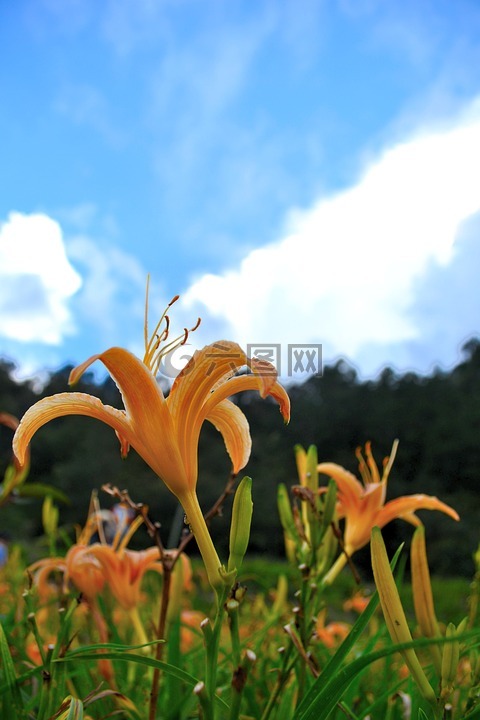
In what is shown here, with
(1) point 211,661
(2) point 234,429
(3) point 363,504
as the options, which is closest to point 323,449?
(3) point 363,504

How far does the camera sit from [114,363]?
2.27 feet

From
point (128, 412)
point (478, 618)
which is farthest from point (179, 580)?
point (478, 618)

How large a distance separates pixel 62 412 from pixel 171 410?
0.44 ft

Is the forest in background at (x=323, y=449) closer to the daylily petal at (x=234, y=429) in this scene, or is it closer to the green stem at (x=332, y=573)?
the green stem at (x=332, y=573)

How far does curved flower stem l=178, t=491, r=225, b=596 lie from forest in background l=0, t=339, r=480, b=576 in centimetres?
1409

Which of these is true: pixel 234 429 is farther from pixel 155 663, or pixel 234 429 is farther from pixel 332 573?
pixel 332 573

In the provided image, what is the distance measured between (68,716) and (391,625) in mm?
373

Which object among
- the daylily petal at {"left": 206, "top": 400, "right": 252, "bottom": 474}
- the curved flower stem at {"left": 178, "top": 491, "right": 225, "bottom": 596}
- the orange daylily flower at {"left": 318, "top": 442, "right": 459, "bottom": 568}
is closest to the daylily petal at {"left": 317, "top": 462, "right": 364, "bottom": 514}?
the orange daylily flower at {"left": 318, "top": 442, "right": 459, "bottom": 568}

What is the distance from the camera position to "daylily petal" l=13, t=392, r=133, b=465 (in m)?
0.73

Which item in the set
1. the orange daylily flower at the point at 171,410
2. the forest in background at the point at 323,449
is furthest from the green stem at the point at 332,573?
the forest in background at the point at 323,449

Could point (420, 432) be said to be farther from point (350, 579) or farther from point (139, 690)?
point (139, 690)

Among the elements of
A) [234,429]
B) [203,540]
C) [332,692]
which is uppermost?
[234,429]

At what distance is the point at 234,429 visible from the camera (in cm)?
84

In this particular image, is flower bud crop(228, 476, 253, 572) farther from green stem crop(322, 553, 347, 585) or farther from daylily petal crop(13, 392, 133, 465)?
green stem crop(322, 553, 347, 585)
